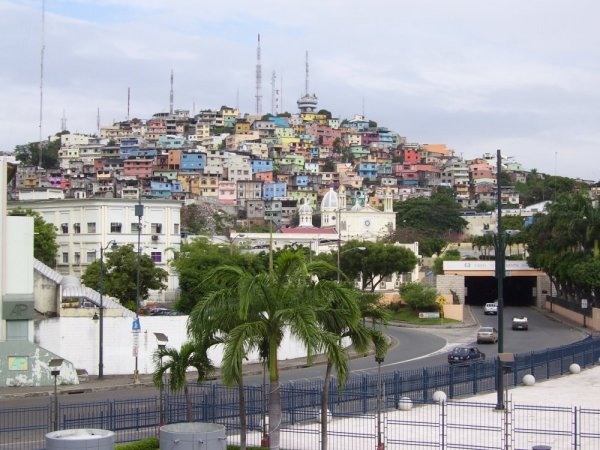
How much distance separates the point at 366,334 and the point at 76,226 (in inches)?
2022

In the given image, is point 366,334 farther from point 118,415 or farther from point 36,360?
point 36,360

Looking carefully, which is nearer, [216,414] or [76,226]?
[216,414]

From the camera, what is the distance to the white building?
71.1 meters

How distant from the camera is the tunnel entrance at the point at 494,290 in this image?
90.6 metres

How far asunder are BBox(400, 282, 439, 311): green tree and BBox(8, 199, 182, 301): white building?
16219 millimetres

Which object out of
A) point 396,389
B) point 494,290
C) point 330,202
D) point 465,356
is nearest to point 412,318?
point 494,290

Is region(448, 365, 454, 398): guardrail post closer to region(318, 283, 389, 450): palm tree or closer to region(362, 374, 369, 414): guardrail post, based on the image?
region(362, 374, 369, 414): guardrail post

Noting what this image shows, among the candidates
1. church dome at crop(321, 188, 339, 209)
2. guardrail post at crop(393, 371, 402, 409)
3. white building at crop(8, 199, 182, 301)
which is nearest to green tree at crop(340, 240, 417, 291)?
→ white building at crop(8, 199, 182, 301)

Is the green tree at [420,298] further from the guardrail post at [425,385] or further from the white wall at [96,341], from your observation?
the guardrail post at [425,385]

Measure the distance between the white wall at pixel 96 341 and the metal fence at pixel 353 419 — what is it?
988 cm

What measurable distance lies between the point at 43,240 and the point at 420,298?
25305 millimetres

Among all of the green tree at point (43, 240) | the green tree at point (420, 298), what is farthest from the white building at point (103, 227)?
the green tree at point (420, 298)

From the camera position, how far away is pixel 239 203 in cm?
19175

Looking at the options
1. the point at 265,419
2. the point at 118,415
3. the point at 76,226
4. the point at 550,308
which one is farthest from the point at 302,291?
the point at 550,308
